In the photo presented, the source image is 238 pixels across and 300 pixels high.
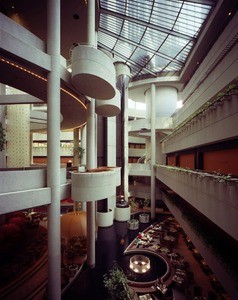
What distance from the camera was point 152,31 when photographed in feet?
57.7

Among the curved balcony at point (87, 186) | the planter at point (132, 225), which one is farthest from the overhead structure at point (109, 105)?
the planter at point (132, 225)

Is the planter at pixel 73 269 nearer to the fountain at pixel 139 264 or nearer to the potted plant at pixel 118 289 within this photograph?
the potted plant at pixel 118 289

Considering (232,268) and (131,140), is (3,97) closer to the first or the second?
(232,268)

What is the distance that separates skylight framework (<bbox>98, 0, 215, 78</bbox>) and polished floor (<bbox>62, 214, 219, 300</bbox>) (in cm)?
1849

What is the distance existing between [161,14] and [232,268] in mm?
17859

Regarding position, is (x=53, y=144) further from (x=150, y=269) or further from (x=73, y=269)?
(x=150, y=269)

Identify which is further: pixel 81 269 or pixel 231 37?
pixel 81 269

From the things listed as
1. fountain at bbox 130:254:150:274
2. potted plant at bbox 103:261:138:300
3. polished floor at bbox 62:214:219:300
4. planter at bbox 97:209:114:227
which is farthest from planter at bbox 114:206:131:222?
potted plant at bbox 103:261:138:300

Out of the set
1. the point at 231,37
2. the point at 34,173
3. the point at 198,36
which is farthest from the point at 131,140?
the point at 34,173

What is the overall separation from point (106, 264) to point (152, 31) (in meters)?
20.2

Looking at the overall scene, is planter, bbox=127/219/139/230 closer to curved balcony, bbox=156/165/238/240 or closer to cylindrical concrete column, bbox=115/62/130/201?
cylindrical concrete column, bbox=115/62/130/201

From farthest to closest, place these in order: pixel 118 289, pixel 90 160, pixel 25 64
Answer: pixel 90 160, pixel 118 289, pixel 25 64

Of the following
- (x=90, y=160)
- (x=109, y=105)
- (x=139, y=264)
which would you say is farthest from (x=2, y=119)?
(x=139, y=264)

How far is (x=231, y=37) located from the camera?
1141 centimetres
